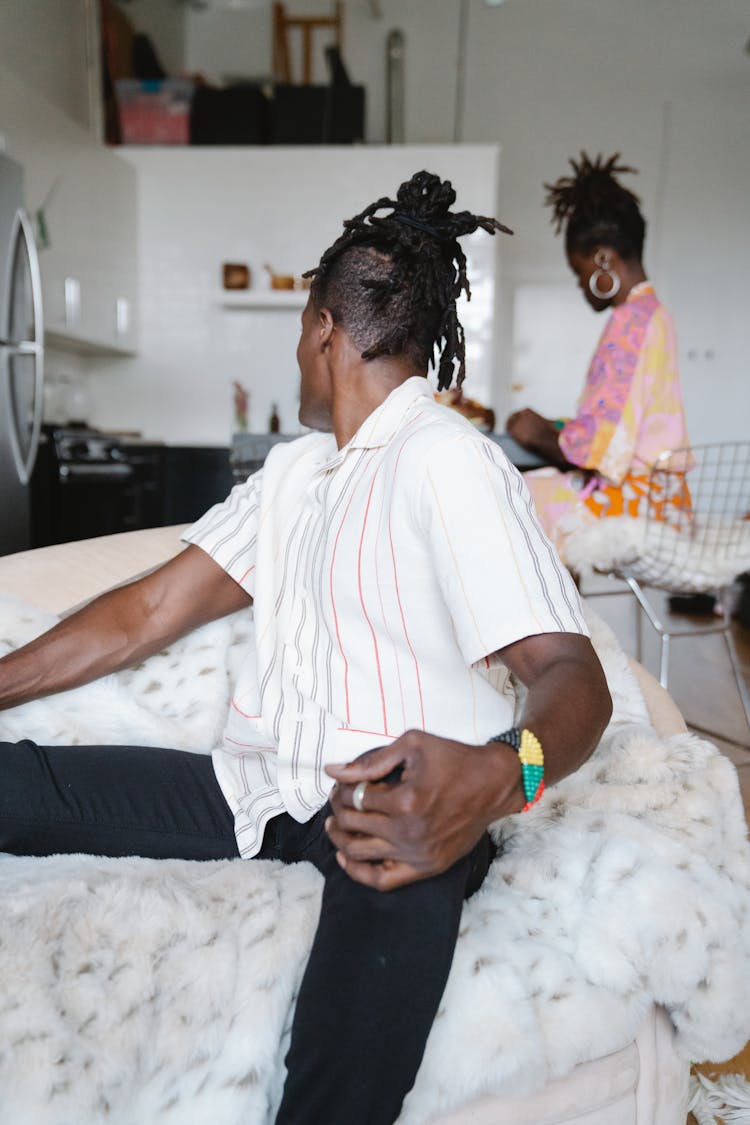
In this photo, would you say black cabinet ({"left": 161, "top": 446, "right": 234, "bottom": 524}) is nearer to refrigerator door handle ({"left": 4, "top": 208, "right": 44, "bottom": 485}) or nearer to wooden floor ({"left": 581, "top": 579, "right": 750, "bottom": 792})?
refrigerator door handle ({"left": 4, "top": 208, "right": 44, "bottom": 485})

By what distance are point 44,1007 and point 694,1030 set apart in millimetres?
595

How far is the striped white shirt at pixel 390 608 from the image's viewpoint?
88 centimetres

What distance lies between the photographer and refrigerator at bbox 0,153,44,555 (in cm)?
320

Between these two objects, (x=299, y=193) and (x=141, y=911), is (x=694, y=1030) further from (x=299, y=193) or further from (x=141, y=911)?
(x=299, y=193)


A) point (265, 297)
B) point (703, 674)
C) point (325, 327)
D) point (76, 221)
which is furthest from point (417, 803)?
point (265, 297)

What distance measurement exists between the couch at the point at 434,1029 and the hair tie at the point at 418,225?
2.36ft

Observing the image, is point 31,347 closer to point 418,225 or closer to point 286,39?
point 418,225

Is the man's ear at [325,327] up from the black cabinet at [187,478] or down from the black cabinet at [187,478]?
up

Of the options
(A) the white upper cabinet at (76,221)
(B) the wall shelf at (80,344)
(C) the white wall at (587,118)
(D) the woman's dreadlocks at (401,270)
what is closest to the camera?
(D) the woman's dreadlocks at (401,270)

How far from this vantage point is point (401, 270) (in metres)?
1.19

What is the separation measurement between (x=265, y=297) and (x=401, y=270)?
4205mm

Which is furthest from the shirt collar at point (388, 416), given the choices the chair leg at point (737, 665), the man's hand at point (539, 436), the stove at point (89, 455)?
the stove at point (89, 455)

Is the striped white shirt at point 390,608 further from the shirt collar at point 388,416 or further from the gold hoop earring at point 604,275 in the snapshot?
the gold hoop earring at point 604,275

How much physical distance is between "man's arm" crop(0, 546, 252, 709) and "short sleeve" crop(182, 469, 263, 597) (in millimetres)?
19
